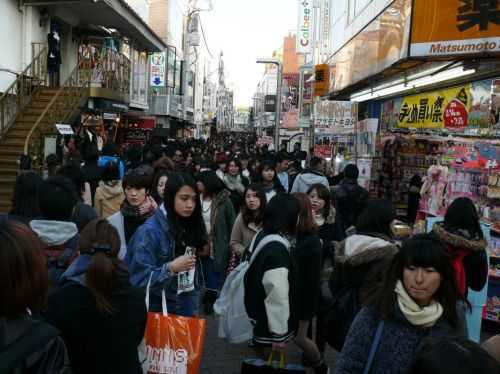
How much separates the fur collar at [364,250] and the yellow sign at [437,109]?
5766 mm

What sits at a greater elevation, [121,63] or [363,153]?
[121,63]

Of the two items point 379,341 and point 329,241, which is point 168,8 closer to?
point 329,241

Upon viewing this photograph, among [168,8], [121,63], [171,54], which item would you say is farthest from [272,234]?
[168,8]

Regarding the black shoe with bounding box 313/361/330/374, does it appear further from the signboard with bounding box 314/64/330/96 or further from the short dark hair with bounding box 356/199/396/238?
the signboard with bounding box 314/64/330/96

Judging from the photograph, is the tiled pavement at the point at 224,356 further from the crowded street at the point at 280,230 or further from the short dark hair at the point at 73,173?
the short dark hair at the point at 73,173

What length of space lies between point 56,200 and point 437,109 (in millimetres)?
7732

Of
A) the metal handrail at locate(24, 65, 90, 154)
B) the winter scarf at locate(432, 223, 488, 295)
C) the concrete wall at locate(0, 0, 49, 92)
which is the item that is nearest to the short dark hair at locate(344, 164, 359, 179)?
the winter scarf at locate(432, 223, 488, 295)

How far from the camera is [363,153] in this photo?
40.5ft

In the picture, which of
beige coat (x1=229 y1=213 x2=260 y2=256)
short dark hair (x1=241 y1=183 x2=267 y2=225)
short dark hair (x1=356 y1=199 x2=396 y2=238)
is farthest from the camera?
beige coat (x1=229 y1=213 x2=260 y2=256)

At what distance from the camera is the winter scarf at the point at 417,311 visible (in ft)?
8.25

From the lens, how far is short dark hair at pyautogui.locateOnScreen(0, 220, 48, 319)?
191cm

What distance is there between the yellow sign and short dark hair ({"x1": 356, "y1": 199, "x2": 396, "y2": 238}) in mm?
5400

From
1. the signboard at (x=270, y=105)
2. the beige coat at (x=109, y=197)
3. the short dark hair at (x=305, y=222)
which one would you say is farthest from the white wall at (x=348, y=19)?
the signboard at (x=270, y=105)

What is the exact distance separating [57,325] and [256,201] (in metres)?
3.35
